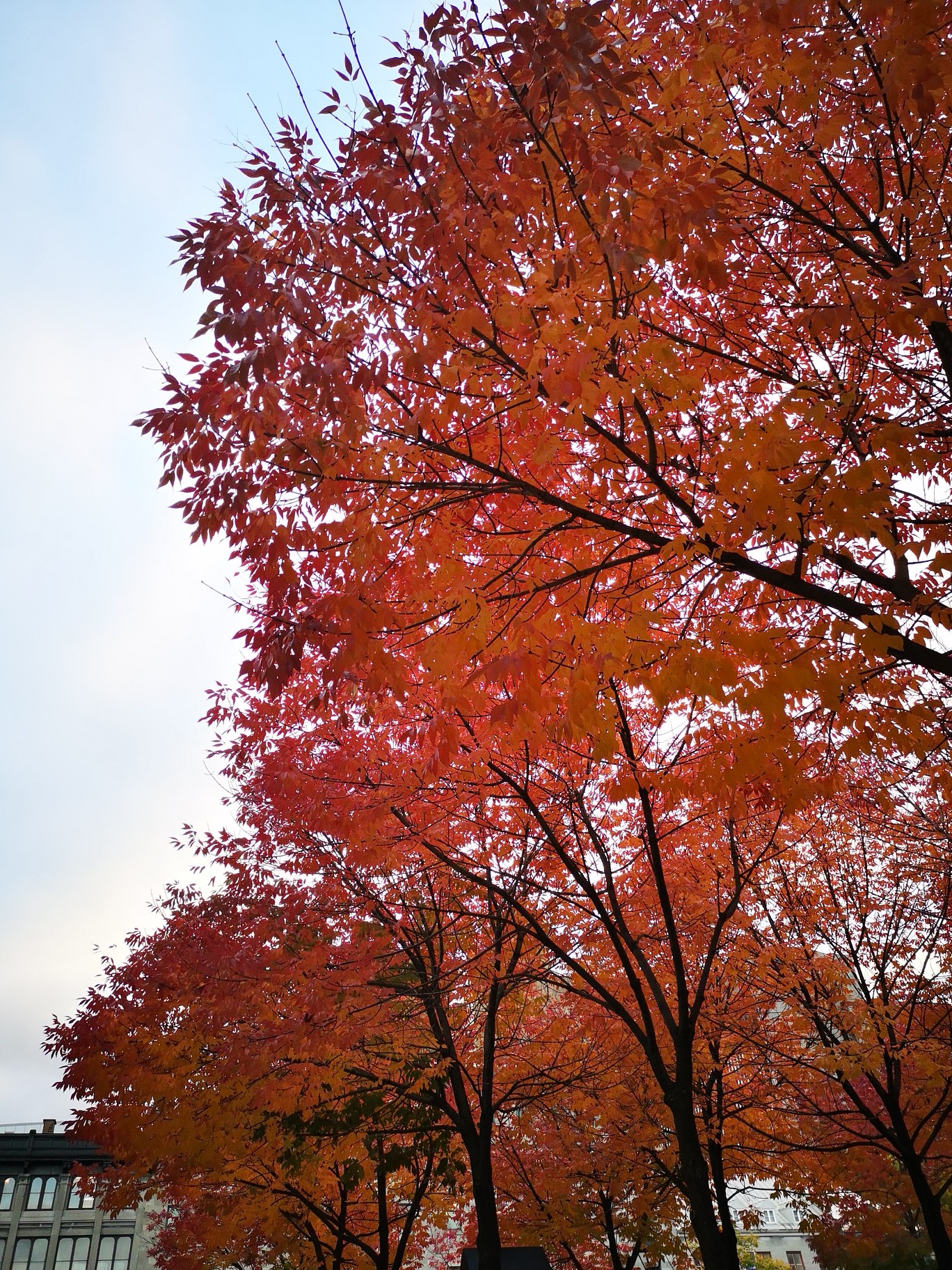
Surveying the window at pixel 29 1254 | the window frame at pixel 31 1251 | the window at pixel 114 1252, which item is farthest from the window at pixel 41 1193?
the window at pixel 114 1252

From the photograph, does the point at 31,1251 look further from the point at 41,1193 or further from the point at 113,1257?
the point at 113,1257

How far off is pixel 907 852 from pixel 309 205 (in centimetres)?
1115

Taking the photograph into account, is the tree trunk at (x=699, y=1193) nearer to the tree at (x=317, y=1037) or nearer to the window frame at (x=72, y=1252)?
the tree at (x=317, y=1037)

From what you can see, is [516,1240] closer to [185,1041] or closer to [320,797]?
[185,1041]

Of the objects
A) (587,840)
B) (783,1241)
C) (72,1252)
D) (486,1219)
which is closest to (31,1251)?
(72,1252)

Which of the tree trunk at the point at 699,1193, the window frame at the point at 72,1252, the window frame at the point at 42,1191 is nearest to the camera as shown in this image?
the tree trunk at the point at 699,1193

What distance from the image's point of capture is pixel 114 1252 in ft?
120

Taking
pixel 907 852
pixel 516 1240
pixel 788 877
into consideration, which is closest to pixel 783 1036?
pixel 788 877

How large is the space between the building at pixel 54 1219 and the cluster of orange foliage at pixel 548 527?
36.3 m

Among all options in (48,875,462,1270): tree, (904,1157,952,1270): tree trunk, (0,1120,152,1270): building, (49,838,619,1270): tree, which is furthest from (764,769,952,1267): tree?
(0,1120,152,1270): building

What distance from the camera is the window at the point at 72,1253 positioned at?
118 feet

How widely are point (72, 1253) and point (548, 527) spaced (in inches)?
1851

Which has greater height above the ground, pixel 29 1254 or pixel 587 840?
pixel 587 840

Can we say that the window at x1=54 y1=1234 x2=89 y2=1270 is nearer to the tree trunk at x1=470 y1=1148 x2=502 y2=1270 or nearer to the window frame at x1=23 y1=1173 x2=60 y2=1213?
the window frame at x1=23 y1=1173 x2=60 y2=1213
